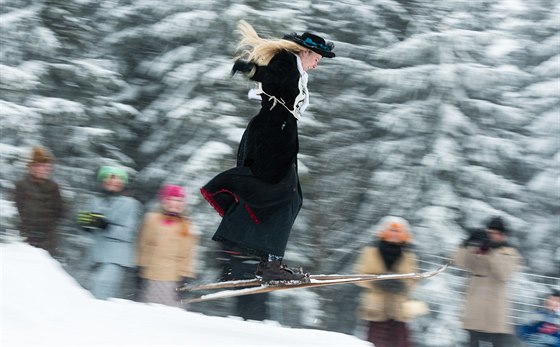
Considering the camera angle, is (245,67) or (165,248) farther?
(165,248)

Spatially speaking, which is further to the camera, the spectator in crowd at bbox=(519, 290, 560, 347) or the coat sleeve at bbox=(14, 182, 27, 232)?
the coat sleeve at bbox=(14, 182, 27, 232)

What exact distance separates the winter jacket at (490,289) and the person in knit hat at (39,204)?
136 inches

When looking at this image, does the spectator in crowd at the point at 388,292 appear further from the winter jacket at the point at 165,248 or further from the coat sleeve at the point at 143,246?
the coat sleeve at the point at 143,246

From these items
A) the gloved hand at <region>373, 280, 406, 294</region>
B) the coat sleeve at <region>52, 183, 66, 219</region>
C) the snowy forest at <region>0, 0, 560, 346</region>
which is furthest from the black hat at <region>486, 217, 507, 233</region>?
the snowy forest at <region>0, 0, 560, 346</region>

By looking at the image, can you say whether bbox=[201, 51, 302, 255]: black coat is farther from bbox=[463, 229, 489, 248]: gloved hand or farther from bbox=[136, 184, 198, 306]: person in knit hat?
bbox=[463, 229, 489, 248]: gloved hand

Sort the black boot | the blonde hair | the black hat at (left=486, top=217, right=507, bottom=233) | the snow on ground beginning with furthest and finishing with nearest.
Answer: the black hat at (left=486, top=217, right=507, bottom=233) → the black boot → the blonde hair → the snow on ground

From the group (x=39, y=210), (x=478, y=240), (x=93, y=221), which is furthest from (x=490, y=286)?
(x=39, y=210)

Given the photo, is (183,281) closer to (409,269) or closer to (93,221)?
(93,221)

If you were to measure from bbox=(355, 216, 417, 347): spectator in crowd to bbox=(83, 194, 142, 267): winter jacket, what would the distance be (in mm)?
1932

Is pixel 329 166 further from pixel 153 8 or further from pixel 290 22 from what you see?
pixel 153 8

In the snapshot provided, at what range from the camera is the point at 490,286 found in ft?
21.5

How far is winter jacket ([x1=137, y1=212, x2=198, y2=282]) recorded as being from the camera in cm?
646

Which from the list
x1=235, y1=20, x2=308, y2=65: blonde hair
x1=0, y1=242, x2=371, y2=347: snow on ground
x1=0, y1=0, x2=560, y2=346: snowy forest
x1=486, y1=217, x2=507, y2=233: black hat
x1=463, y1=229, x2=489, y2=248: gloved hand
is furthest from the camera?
x1=0, y1=0, x2=560, y2=346: snowy forest

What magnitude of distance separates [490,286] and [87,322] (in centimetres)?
357
